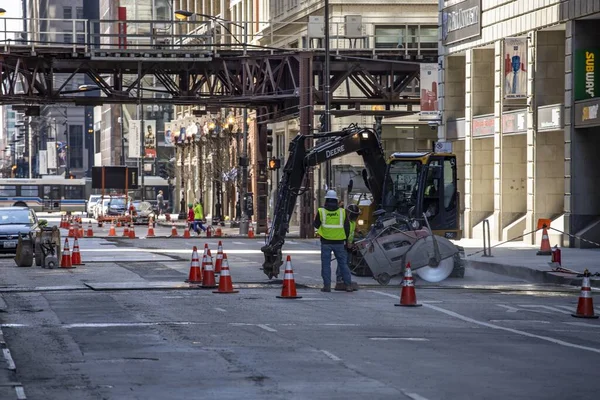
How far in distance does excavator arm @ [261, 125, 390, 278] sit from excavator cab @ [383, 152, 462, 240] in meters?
1.73

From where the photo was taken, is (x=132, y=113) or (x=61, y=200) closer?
(x=61, y=200)

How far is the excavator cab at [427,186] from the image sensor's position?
35.2 meters

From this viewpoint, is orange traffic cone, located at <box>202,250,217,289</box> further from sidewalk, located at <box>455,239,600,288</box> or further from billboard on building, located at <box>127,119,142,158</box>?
billboard on building, located at <box>127,119,142,158</box>

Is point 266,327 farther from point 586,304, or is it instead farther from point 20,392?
point 20,392

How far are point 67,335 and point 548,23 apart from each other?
30.0 meters

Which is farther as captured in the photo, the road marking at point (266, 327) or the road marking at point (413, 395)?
the road marking at point (266, 327)

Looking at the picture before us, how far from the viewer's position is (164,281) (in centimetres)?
2827

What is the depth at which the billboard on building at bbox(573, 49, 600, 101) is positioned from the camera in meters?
42.4

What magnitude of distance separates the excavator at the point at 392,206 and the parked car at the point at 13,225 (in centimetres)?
1015

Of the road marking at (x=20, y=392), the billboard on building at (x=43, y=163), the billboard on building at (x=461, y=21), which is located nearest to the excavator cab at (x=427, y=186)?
the billboard on building at (x=461, y=21)

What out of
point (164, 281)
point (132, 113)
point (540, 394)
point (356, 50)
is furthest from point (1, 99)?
point (132, 113)

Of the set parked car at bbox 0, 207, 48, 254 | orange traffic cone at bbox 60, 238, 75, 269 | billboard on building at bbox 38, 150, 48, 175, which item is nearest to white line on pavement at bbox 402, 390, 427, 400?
orange traffic cone at bbox 60, 238, 75, 269

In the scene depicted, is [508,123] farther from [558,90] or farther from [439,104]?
[439,104]

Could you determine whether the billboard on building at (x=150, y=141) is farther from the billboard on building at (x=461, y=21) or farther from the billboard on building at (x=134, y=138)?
the billboard on building at (x=461, y=21)
